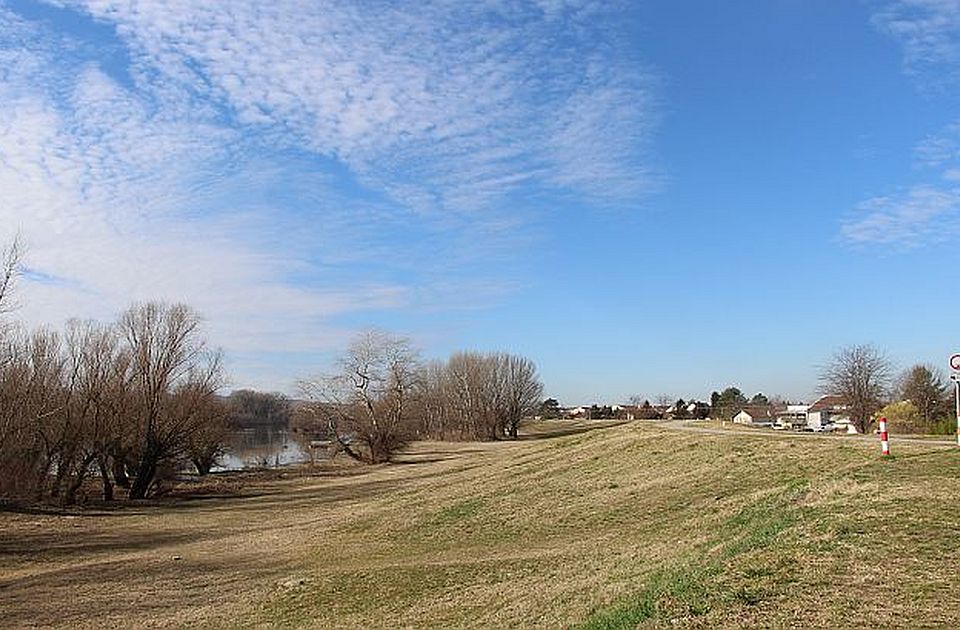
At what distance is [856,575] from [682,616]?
5.79 feet

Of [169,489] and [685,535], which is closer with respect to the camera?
[685,535]

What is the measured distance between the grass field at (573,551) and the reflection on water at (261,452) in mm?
28716

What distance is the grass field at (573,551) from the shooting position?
726cm

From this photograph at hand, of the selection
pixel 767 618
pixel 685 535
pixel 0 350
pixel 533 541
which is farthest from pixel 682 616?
pixel 0 350

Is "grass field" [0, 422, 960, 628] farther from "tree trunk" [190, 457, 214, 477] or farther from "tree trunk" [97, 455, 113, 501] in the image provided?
"tree trunk" [190, 457, 214, 477]

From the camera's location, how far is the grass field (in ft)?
23.8

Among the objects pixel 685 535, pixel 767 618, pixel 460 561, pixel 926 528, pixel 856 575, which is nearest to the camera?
pixel 767 618

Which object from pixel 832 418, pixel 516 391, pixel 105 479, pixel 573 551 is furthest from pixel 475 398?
pixel 573 551

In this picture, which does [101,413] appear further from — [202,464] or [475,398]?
[475,398]

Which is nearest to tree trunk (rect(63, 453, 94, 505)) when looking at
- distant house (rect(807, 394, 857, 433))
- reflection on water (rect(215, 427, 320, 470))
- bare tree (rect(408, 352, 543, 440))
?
reflection on water (rect(215, 427, 320, 470))

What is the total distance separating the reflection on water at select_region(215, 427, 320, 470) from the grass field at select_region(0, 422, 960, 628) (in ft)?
94.2

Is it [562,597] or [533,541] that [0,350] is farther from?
Answer: [562,597]

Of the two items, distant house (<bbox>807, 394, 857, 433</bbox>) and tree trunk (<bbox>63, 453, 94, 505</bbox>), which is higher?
Result: distant house (<bbox>807, 394, 857, 433</bbox>)

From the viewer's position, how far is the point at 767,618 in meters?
6.34
